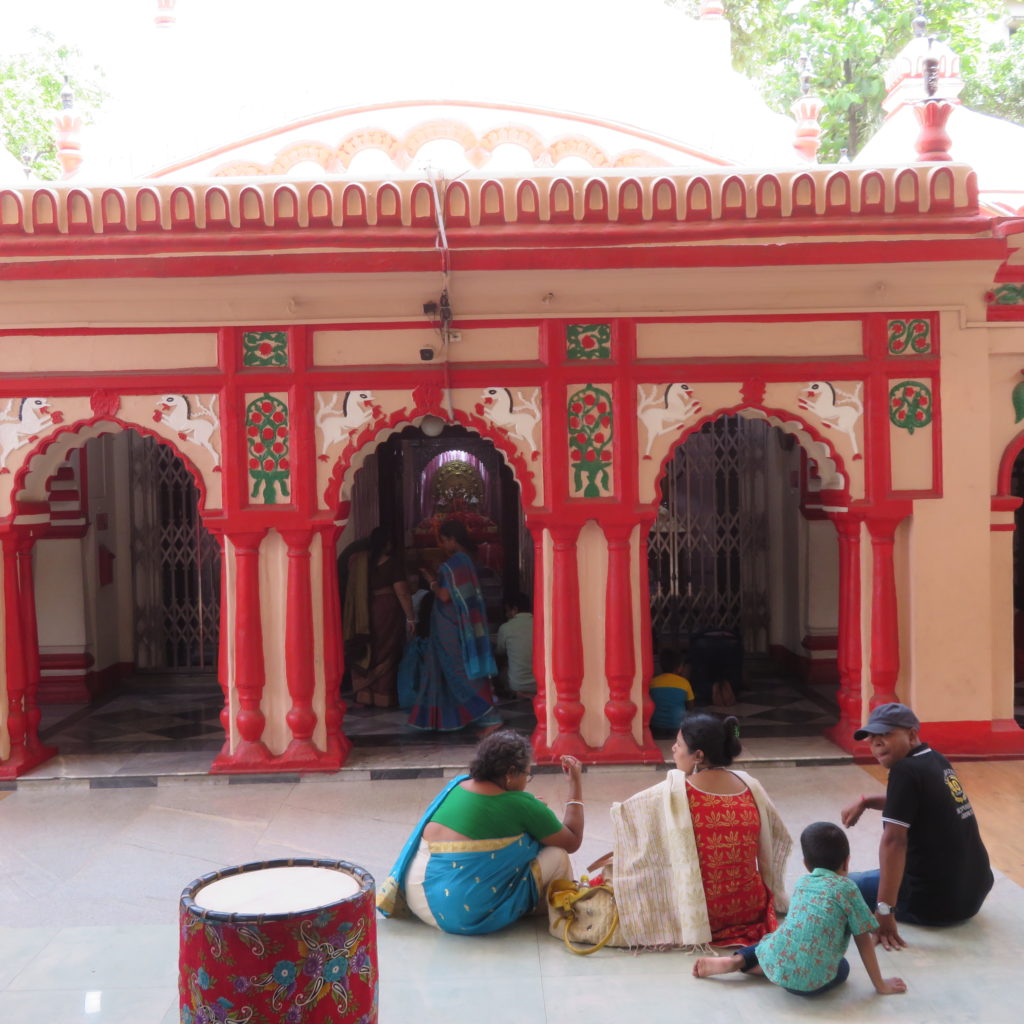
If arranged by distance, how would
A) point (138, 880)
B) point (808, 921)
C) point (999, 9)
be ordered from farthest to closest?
1. point (999, 9)
2. point (138, 880)
3. point (808, 921)

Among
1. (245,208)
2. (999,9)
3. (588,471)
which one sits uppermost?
(999,9)

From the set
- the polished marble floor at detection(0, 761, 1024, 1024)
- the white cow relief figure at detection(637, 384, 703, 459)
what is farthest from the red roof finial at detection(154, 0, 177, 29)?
the polished marble floor at detection(0, 761, 1024, 1024)

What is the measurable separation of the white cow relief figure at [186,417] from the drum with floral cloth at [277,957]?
4.29 m

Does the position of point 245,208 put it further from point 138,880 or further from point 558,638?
point 138,880

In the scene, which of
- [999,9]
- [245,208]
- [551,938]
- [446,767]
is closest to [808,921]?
[551,938]

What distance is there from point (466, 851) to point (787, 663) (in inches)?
238

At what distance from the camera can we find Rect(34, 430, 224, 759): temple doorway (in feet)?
28.1

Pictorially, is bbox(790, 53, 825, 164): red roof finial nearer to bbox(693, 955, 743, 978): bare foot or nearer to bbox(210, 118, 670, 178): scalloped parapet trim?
bbox(210, 118, 670, 178): scalloped parapet trim

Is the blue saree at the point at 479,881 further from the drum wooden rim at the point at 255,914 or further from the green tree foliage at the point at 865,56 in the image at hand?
the green tree foliage at the point at 865,56

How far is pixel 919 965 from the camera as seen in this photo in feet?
13.7

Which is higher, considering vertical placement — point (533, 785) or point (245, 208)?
point (245, 208)

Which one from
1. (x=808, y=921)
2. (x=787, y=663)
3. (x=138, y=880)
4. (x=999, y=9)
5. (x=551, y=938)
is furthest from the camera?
(x=999, y=9)

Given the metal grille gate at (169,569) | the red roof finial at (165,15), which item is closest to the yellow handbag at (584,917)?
the metal grille gate at (169,569)

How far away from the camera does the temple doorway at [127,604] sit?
858 centimetres
